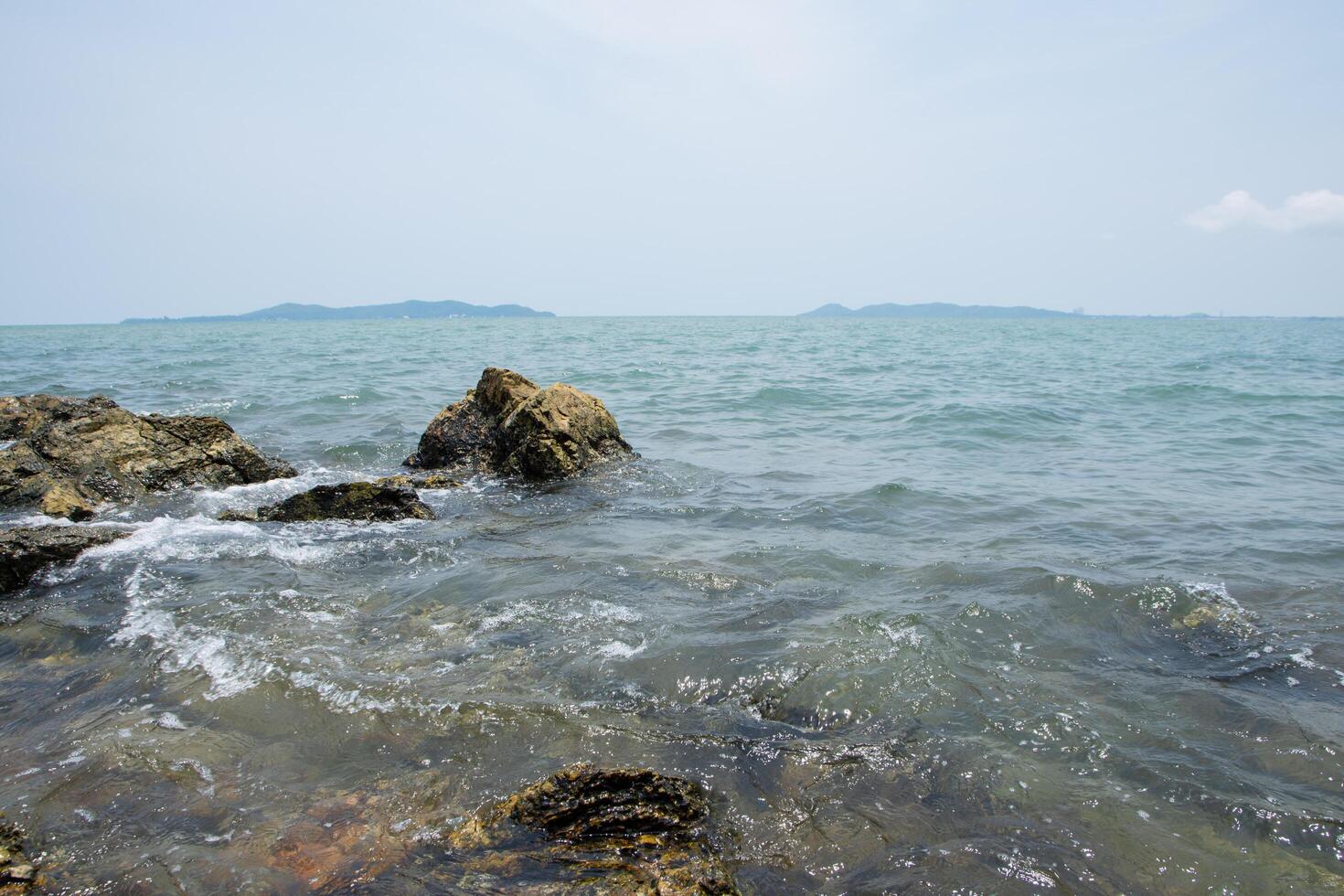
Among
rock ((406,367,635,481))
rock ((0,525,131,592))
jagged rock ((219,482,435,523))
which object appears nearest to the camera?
rock ((0,525,131,592))

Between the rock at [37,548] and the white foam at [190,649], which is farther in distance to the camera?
the rock at [37,548]

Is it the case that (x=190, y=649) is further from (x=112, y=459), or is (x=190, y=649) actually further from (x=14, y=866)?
(x=112, y=459)

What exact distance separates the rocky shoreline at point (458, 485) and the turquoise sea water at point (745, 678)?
0.22 meters

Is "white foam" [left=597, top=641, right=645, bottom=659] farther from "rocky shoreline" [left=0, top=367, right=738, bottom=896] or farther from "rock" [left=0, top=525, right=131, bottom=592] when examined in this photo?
"rock" [left=0, top=525, right=131, bottom=592]

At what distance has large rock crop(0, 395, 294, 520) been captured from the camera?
9.02 m

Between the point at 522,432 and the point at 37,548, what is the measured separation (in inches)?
217

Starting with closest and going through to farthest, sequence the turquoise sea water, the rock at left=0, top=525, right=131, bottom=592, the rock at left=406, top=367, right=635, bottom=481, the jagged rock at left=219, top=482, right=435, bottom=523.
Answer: the turquoise sea water, the rock at left=0, top=525, right=131, bottom=592, the jagged rock at left=219, top=482, right=435, bottom=523, the rock at left=406, top=367, right=635, bottom=481

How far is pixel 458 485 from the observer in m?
10.4

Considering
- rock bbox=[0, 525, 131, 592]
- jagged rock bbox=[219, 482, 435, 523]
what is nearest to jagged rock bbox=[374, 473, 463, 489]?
jagged rock bbox=[219, 482, 435, 523]

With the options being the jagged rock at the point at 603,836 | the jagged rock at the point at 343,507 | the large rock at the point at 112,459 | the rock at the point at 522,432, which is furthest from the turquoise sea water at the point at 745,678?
the rock at the point at 522,432

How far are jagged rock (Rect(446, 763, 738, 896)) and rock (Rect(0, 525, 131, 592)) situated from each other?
5.42m

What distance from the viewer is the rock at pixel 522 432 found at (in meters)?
10.7

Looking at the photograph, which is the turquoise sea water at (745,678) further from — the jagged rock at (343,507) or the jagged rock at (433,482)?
the jagged rock at (433,482)

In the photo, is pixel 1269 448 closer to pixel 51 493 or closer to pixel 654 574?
pixel 654 574
